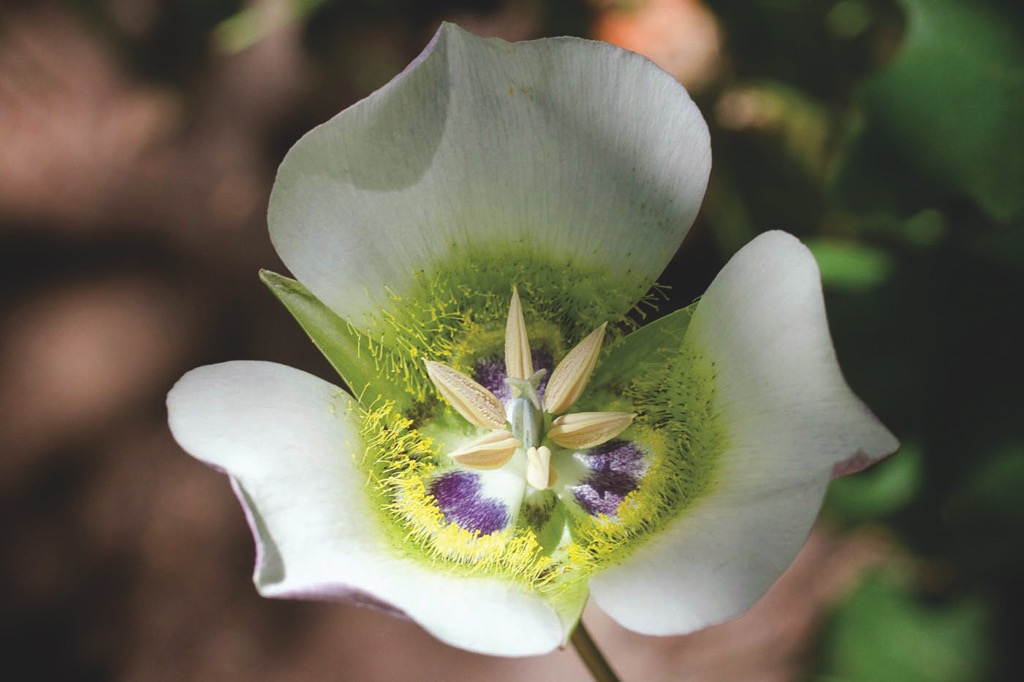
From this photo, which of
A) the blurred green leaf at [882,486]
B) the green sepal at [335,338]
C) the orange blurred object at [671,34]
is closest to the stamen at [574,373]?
the green sepal at [335,338]

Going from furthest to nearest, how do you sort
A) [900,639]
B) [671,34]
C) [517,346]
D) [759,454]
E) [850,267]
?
[671,34]
[900,639]
[850,267]
[517,346]
[759,454]

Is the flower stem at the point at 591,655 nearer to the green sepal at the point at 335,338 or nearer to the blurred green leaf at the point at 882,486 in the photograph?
the green sepal at the point at 335,338

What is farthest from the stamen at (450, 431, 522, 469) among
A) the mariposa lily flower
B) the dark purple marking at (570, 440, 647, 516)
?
the dark purple marking at (570, 440, 647, 516)

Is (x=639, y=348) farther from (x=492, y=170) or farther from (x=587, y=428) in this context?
(x=492, y=170)

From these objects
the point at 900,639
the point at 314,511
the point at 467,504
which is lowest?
the point at 900,639

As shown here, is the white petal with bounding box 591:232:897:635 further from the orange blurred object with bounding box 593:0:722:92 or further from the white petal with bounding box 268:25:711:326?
the orange blurred object with bounding box 593:0:722:92

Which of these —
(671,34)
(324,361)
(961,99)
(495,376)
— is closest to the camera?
(495,376)

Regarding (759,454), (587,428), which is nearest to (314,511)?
(587,428)

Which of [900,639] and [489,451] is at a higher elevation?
[489,451]
